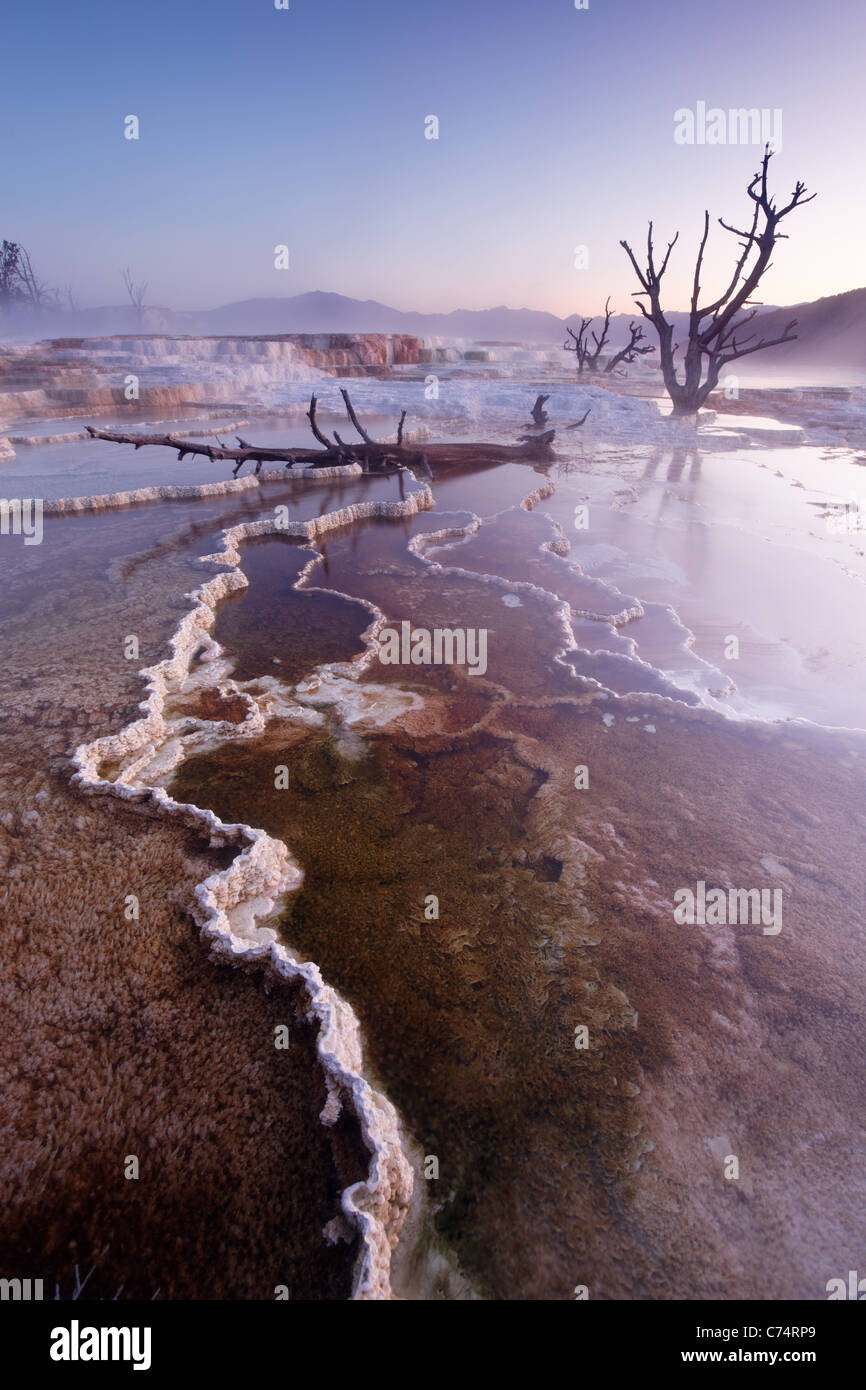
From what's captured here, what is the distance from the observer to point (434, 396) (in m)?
21.3

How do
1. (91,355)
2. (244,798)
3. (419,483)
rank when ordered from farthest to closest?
(91,355) → (419,483) → (244,798)

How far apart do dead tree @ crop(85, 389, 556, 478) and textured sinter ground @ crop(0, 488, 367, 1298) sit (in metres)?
8.21

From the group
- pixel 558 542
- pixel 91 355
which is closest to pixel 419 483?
pixel 558 542

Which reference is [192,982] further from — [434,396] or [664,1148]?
[434,396]

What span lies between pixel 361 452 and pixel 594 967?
1144 centimetres

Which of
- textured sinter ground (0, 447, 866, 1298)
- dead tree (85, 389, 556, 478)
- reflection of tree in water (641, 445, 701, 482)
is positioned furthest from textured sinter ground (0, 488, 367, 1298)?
reflection of tree in water (641, 445, 701, 482)

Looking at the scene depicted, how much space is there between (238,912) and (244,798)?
89 cm

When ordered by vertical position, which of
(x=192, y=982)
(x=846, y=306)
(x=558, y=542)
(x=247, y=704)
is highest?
(x=846, y=306)

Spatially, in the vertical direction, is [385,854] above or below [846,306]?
below

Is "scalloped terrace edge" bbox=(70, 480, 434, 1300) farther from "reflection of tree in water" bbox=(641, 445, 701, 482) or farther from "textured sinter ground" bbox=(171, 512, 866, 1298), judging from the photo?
"reflection of tree in water" bbox=(641, 445, 701, 482)

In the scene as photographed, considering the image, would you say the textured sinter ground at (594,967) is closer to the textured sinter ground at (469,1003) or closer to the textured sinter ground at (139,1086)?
the textured sinter ground at (469,1003)

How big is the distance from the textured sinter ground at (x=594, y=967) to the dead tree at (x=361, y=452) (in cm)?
777

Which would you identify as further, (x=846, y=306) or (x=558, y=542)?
(x=846, y=306)
